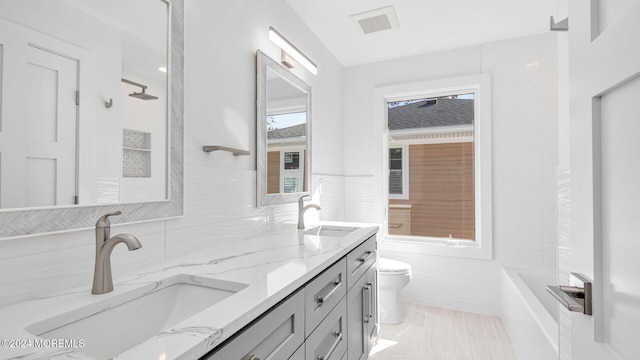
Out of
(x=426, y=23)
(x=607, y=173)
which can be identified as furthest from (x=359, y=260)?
(x=426, y=23)

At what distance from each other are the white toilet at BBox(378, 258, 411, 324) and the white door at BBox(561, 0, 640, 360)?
1816 millimetres

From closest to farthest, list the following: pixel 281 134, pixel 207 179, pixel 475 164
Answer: pixel 207 179, pixel 281 134, pixel 475 164

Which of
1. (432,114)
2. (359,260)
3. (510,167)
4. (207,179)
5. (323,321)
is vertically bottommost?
(323,321)

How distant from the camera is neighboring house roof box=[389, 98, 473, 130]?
2.96 metres

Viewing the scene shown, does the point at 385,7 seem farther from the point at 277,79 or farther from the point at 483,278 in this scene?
the point at 483,278

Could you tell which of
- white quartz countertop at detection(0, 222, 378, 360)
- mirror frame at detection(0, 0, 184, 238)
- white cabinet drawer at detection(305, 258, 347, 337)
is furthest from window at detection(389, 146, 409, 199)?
mirror frame at detection(0, 0, 184, 238)

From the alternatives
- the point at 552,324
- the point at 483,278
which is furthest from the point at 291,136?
the point at 483,278

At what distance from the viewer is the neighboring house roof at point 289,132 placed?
6.44ft

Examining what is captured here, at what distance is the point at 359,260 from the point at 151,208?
3.57 ft

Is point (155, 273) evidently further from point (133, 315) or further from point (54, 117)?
point (54, 117)

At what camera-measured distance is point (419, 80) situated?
3.03 metres

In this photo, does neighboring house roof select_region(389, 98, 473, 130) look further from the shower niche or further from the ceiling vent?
the shower niche

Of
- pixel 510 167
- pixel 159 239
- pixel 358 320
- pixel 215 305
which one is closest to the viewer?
pixel 215 305

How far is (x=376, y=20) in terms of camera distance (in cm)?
240
